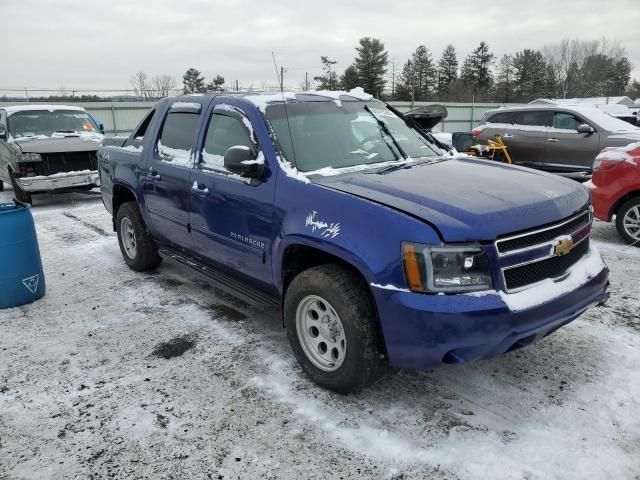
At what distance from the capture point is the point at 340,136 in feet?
12.6

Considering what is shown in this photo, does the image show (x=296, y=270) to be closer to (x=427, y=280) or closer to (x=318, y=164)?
(x=318, y=164)

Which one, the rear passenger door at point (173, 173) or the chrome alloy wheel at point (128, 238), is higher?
the rear passenger door at point (173, 173)

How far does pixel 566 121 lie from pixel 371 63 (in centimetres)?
4976

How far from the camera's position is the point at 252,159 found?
353cm

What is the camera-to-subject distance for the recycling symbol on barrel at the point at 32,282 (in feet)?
15.9

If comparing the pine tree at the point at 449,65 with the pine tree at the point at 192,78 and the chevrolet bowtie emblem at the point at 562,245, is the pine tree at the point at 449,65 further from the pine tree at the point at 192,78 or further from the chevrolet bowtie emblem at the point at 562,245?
the chevrolet bowtie emblem at the point at 562,245

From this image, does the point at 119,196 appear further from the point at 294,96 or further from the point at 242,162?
the point at 242,162

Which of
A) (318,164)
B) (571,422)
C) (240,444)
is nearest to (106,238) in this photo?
(318,164)

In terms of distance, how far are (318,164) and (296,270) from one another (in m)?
0.76

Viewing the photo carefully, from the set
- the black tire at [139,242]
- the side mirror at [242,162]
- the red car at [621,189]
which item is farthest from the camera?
the red car at [621,189]

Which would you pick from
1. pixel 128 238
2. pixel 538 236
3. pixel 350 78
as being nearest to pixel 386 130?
pixel 538 236

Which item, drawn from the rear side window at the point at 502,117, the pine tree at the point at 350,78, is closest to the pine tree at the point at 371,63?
the pine tree at the point at 350,78

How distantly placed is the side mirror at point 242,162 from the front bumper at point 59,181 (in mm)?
7698

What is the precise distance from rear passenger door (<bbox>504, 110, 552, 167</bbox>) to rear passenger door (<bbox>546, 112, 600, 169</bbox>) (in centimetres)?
19
